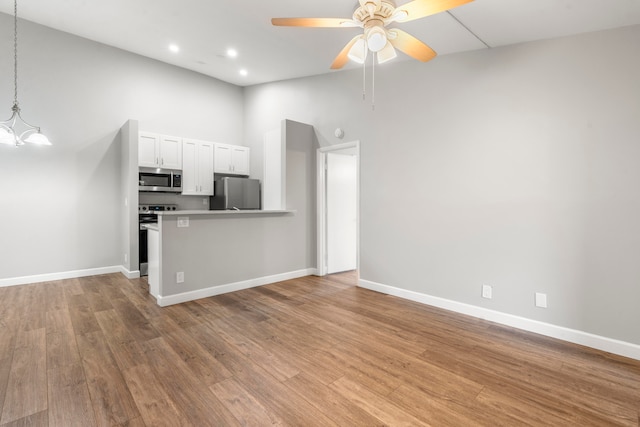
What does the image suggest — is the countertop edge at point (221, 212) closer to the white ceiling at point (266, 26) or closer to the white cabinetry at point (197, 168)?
the white cabinetry at point (197, 168)

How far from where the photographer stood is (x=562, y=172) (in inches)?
104

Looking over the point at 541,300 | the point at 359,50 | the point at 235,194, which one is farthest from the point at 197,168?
the point at 541,300

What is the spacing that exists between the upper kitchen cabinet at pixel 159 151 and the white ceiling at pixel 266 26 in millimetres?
1480

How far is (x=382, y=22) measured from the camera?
79.9 inches

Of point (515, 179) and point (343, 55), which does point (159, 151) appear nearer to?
point (343, 55)

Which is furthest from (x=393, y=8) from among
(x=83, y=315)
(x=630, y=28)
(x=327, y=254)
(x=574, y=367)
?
(x=83, y=315)

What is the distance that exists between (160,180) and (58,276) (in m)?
2.11

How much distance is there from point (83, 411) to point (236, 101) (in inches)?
237

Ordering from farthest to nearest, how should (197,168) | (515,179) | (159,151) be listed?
1. (197,168)
2. (159,151)
3. (515,179)

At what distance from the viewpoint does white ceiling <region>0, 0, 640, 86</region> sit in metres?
2.32

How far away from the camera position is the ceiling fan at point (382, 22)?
1821 millimetres

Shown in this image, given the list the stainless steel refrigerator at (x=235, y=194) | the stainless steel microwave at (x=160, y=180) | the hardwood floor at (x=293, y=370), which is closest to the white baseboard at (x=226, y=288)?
the hardwood floor at (x=293, y=370)

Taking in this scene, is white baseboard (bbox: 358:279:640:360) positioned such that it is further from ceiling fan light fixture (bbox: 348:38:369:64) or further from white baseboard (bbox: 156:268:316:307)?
ceiling fan light fixture (bbox: 348:38:369:64)

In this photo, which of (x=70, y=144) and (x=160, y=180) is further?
(x=160, y=180)
